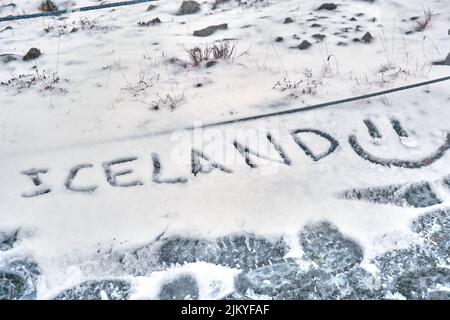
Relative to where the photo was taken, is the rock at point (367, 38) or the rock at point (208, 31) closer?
the rock at point (367, 38)

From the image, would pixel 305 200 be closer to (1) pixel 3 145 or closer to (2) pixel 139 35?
(1) pixel 3 145

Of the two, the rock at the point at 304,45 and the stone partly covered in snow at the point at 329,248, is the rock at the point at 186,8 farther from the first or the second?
the stone partly covered in snow at the point at 329,248

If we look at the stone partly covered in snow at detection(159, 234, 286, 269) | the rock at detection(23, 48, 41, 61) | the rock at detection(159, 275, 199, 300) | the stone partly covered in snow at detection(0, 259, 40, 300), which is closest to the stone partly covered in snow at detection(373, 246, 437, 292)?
→ the stone partly covered in snow at detection(159, 234, 286, 269)

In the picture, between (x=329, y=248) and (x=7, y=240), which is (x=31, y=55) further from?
(x=329, y=248)

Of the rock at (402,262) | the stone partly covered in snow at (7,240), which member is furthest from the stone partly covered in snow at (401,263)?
the stone partly covered in snow at (7,240)

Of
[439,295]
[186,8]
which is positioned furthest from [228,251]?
[186,8]

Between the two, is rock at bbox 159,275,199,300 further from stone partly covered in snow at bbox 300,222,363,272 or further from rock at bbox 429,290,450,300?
rock at bbox 429,290,450,300
